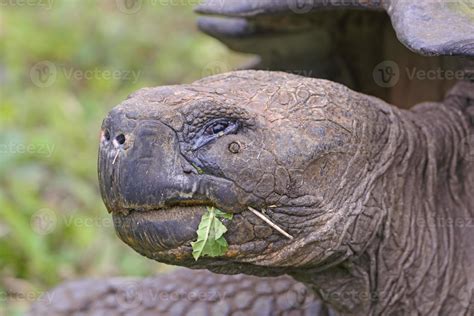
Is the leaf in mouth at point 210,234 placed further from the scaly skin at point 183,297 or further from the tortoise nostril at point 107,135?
the scaly skin at point 183,297

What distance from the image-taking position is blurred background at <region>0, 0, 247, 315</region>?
390 centimetres

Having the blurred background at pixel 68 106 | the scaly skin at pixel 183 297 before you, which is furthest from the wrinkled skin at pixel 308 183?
the blurred background at pixel 68 106

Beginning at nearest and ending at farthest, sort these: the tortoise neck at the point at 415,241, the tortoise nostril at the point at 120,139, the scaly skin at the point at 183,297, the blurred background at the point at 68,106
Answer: the tortoise nostril at the point at 120,139 < the tortoise neck at the point at 415,241 < the scaly skin at the point at 183,297 < the blurred background at the point at 68,106

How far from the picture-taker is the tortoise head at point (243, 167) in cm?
213

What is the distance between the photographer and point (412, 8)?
2.40 metres

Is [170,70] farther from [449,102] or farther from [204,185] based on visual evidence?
[204,185]

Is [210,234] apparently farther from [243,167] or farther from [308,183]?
[308,183]

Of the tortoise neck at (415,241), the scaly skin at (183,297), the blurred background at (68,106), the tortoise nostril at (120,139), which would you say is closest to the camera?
the tortoise nostril at (120,139)

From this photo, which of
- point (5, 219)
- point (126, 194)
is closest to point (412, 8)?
point (126, 194)

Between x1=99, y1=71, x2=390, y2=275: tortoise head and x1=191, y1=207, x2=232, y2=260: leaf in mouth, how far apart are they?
2 centimetres

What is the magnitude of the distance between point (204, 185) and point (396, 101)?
1463 millimetres

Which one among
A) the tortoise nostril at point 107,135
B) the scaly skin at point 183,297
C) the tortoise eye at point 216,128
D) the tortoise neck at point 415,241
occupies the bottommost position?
the scaly skin at point 183,297

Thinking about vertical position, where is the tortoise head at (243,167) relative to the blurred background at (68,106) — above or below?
above

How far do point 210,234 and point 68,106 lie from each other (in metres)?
3.30
